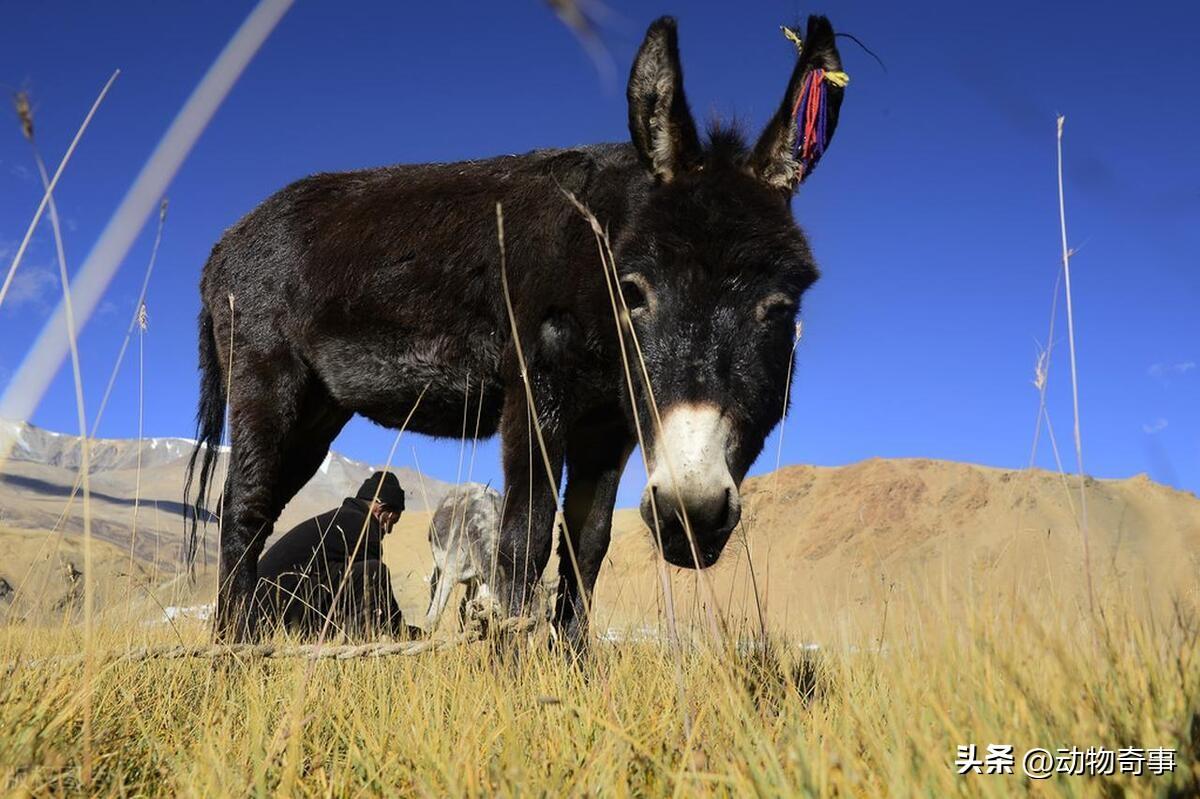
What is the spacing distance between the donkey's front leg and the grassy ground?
50 centimetres

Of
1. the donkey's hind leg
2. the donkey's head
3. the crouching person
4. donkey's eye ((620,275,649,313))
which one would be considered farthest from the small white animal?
the donkey's head

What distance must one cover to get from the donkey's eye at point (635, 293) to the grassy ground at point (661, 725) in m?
1.27

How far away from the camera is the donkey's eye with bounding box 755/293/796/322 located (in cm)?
273

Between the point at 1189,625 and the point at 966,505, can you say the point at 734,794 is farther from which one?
the point at 966,505

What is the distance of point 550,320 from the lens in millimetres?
3193

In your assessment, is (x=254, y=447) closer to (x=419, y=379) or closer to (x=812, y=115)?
(x=419, y=379)

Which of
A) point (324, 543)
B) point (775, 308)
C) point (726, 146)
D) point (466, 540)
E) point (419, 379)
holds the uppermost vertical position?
point (726, 146)

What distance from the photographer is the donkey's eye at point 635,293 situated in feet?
9.27

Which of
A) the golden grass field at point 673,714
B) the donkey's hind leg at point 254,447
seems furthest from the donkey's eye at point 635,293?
the donkey's hind leg at point 254,447

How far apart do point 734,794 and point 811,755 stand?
221mm

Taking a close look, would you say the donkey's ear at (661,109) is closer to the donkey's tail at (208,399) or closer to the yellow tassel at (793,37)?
the yellow tassel at (793,37)

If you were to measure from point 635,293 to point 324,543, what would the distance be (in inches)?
158

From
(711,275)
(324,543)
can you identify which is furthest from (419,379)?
(324,543)

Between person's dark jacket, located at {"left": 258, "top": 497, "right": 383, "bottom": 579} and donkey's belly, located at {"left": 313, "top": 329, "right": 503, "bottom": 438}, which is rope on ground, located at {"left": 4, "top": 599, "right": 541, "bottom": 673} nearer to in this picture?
donkey's belly, located at {"left": 313, "top": 329, "right": 503, "bottom": 438}
